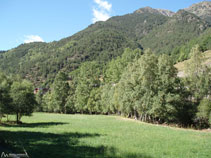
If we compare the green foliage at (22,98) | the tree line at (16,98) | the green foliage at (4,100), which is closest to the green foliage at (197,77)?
the green foliage at (22,98)

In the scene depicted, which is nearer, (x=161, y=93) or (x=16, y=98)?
(x=16, y=98)

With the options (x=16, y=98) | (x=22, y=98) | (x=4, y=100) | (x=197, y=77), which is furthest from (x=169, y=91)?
(x=4, y=100)

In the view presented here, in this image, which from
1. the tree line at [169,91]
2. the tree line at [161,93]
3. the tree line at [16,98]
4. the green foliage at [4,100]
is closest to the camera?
the green foliage at [4,100]

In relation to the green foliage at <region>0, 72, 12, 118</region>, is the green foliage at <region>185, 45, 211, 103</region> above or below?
above

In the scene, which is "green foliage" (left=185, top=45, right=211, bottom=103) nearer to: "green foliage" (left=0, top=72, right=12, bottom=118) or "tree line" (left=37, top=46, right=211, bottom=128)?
"tree line" (left=37, top=46, right=211, bottom=128)

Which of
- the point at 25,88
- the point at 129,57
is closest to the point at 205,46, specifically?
the point at 129,57

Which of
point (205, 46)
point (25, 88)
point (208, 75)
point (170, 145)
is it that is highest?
point (205, 46)

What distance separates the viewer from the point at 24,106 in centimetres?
3725

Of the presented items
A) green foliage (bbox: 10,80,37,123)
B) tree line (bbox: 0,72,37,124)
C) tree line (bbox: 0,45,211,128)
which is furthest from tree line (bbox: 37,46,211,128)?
tree line (bbox: 0,72,37,124)

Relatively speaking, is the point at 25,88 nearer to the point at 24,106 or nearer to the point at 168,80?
the point at 24,106

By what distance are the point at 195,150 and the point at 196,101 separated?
91.5 ft

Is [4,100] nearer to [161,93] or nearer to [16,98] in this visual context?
[16,98]

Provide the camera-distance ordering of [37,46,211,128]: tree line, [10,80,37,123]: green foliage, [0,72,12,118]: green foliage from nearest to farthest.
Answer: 1. [0,72,12,118]: green foliage
2. [10,80,37,123]: green foliage
3. [37,46,211,128]: tree line

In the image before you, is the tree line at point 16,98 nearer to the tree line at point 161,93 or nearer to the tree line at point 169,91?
the tree line at point 161,93
